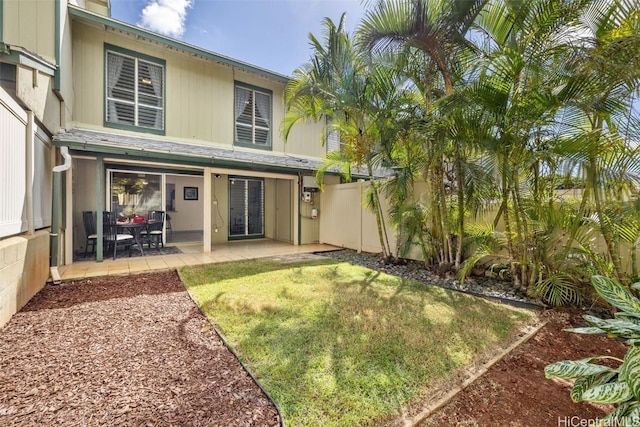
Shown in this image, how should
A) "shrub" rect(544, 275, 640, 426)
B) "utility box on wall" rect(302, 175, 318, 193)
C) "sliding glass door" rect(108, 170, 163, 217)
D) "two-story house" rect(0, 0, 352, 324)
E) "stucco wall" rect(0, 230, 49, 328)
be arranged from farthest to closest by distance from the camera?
"utility box on wall" rect(302, 175, 318, 193)
"sliding glass door" rect(108, 170, 163, 217)
"two-story house" rect(0, 0, 352, 324)
"stucco wall" rect(0, 230, 49, 328)
"shrub" rect(544, 275, 640, 426)

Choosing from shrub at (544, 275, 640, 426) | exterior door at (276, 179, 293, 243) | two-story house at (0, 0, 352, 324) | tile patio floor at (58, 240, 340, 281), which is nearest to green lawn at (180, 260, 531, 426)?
shrub at (544, 275, 640, 426)

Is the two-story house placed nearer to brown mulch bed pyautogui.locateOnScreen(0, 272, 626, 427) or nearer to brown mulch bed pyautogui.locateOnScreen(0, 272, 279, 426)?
brown mulch bed pyautogui.locateOnScreen(0, 272, 279, 426)

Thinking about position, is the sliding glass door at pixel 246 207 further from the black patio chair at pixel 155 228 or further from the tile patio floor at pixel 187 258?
the black patio chair at pixel 155 228

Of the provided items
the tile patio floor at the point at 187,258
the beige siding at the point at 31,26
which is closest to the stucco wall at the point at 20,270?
the tile patio floor at the point at 187,258

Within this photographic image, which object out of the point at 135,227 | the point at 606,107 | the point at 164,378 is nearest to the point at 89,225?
the point at 135,227

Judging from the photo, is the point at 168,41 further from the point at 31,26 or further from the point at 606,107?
the point at 606,107

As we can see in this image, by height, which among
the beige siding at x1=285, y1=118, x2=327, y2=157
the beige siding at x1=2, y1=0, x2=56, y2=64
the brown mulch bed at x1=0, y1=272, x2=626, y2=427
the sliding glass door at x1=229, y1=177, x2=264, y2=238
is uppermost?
the beige siding at x1=2, y1=0, x2=56, y2=64

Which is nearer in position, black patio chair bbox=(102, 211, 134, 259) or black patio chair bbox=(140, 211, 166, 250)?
black patio chair bbox=(102, 211, 134, 259)

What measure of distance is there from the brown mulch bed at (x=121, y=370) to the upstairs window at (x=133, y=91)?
5.32 metres

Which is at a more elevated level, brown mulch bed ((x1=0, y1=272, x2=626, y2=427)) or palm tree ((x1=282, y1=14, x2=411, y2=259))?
palm tree ((x1=282, y1=14, x2=411, y2=259))

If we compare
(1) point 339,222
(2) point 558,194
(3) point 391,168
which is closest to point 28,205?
(3) point 391,168

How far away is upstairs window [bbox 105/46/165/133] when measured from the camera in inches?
290

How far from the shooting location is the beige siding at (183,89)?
6977 mm

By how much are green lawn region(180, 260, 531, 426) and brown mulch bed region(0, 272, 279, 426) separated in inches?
10.2
